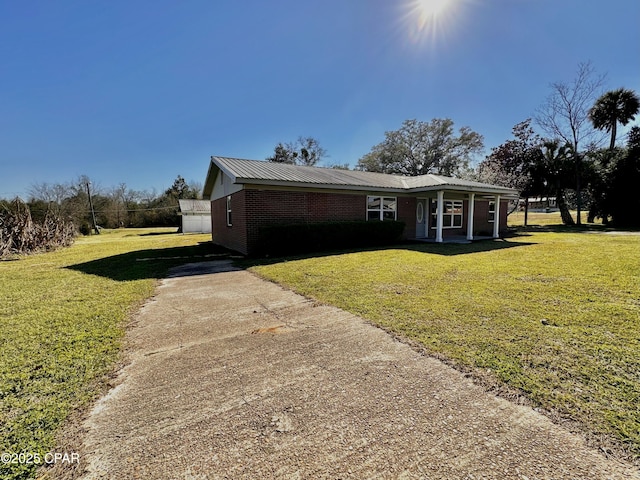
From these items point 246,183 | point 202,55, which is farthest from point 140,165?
point 246,183

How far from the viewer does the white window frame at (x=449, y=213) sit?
53.9 ft

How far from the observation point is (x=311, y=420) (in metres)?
2.15

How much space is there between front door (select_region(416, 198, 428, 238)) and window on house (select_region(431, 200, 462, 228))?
592 millimetres

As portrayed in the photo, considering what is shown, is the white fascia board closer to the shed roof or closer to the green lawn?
the green lawn

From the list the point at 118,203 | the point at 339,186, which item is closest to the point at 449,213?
the point at 339,186

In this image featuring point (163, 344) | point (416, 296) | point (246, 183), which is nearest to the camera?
point (163, 344)

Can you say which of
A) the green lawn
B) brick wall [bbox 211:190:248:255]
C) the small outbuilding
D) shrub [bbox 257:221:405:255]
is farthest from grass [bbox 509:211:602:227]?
the small outbuilding

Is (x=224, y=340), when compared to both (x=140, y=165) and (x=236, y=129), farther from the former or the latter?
(x=140, y=165)

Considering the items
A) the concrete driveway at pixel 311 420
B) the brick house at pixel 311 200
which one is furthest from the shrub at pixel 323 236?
the concrete driveway at pixel 311 420

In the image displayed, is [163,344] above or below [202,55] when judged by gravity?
below

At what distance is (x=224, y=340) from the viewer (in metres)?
3.63

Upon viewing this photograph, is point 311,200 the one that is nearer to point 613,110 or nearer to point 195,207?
point 195,207

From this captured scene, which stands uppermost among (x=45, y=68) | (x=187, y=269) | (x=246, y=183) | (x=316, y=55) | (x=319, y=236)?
→ (x=316, y=55)

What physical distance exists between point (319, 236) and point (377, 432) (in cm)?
945
